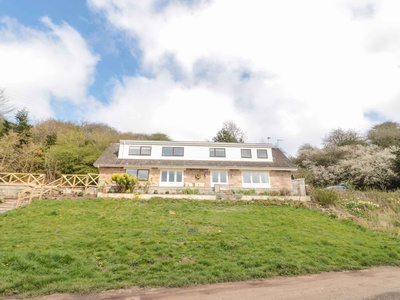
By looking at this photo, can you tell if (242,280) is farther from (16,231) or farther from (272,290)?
(16,231)

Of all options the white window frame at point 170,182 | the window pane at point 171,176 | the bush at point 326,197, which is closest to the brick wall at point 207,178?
the white window frame at point 170,182

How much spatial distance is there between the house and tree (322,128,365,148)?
58.6 ft

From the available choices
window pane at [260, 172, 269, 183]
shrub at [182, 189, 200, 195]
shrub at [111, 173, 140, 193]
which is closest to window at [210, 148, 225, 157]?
window pane at [260, 172, 269, 183]

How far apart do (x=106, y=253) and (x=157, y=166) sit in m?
13.7

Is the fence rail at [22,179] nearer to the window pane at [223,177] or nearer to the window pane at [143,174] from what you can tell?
the window pane at [143,174]

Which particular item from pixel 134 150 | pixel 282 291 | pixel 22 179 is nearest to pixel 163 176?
pixel 134 150

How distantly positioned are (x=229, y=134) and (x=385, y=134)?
21440 mm

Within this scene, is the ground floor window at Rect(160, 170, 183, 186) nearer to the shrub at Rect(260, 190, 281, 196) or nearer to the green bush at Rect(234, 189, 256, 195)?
the green bush at Rect(234, 189, 256, 195)

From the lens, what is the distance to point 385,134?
32188mm

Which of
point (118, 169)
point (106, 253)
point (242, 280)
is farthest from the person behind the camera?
point (118, 169)

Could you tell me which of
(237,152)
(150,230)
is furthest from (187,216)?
(237,152)

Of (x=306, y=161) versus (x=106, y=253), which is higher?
(x=306, y=161)

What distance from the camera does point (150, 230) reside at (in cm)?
923

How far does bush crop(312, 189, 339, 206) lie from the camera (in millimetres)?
15438
